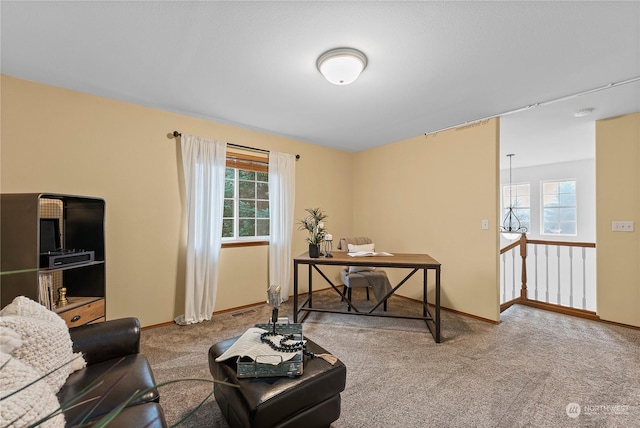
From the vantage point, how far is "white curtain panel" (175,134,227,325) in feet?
10.6

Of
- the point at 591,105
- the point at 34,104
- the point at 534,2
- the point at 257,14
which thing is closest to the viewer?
the point at 534,2

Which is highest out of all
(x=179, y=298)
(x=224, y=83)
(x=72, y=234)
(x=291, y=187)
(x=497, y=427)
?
(x=224, y=83)

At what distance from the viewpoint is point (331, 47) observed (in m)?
2.01

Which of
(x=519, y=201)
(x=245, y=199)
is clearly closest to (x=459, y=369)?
(x=245, y=199)

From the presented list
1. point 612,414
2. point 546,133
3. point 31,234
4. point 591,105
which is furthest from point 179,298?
point 546,133

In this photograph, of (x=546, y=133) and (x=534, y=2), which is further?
(x=546, y=133)

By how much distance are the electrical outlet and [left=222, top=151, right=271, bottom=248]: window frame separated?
411 cm

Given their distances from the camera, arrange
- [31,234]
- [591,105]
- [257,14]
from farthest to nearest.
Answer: [591,105], [31,234], [257,14]

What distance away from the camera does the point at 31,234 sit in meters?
1.98

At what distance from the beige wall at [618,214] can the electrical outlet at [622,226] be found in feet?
0.11

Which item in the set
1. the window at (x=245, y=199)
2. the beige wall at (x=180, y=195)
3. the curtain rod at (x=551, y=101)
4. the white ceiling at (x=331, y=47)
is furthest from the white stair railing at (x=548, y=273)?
the window at (x=245, y=199)

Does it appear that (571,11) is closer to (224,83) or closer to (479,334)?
(224,83)

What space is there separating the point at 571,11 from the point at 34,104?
4.04m

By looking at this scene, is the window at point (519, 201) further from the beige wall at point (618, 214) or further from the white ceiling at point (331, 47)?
the white ceiling at point (331, 47)
